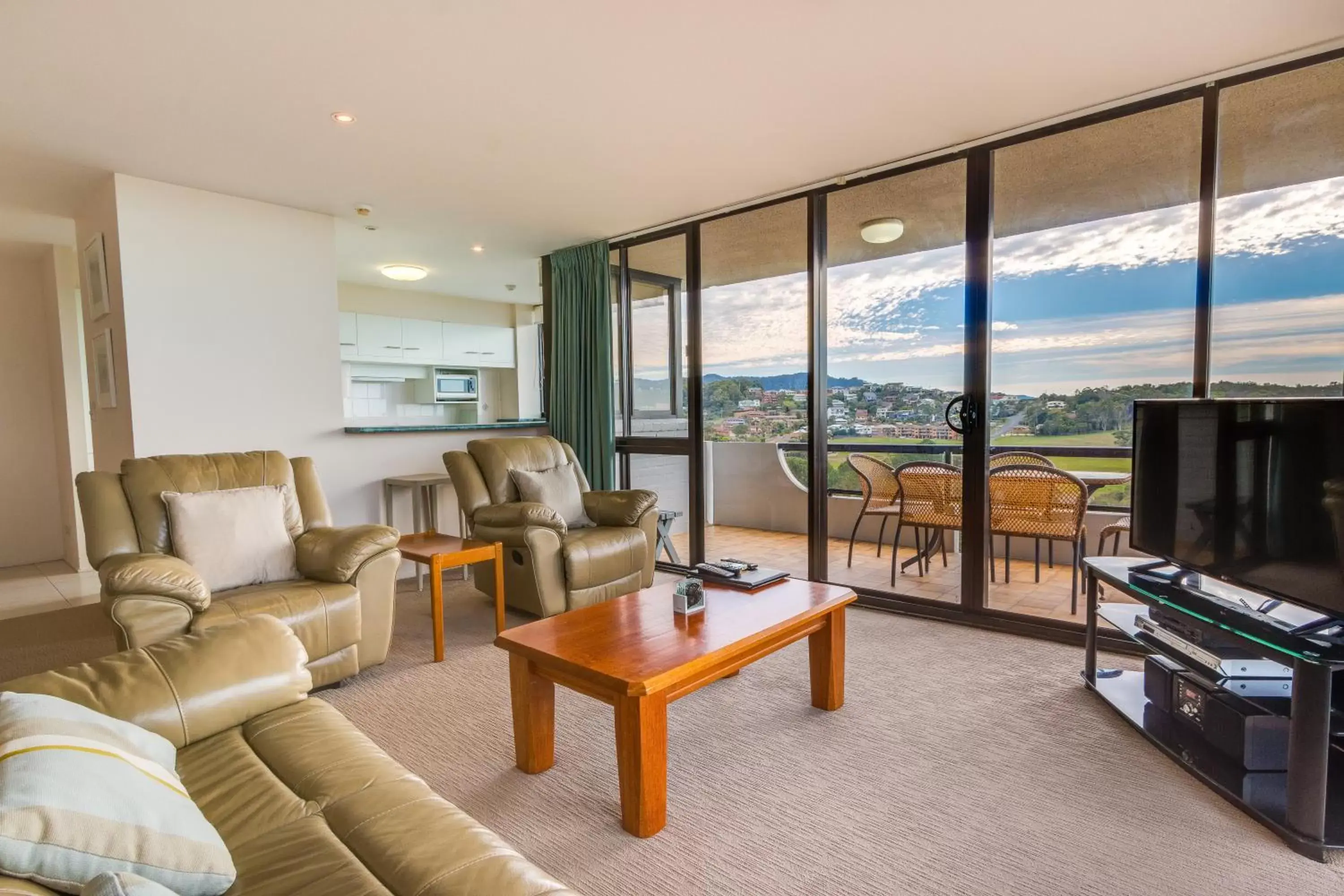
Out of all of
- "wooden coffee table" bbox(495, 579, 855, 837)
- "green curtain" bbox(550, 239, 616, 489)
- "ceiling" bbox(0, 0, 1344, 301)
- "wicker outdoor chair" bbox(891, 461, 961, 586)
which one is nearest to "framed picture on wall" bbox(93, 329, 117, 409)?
"ceiling" bbox(0, 0, 1344, 301)

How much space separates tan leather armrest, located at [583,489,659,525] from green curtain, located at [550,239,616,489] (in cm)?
88

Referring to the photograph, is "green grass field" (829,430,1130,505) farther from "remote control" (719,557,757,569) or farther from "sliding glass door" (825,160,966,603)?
"remote control" (719,557,757,569)

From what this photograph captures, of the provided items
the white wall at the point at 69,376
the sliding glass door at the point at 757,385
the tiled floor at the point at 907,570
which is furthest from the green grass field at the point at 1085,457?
the white wall at the point at 69,376

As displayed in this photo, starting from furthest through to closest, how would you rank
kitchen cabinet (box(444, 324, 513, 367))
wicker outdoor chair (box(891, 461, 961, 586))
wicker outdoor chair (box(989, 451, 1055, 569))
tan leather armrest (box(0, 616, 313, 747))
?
kitchen cabinet (box(444, 324, 513, 367)) → wicker outdoor chair (box(891, 461, 961, 586)) → wicker outdoor chair (box(989, 451, 1055, 569)) → tan leather armrest (box(0, 616, 313, 747))

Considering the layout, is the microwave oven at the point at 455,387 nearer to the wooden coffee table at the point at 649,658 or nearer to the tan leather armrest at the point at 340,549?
the tan leather armrest at the point at 340,549

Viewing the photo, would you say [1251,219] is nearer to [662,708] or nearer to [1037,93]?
[1037,93]

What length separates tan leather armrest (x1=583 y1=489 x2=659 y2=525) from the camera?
392 cm

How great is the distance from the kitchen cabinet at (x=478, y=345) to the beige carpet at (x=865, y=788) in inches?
186

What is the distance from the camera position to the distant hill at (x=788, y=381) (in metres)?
3.92

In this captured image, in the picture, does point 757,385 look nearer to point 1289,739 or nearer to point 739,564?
point 739,564

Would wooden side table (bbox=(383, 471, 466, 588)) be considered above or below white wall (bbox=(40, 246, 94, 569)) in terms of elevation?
below

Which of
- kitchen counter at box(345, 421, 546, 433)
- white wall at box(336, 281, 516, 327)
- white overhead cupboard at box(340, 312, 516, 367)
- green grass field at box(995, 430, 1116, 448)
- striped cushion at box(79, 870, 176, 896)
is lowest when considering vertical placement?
striped cushion at box(79, 870, 176, 896)

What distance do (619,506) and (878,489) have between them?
1.53 m

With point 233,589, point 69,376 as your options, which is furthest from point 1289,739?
point 69,376
